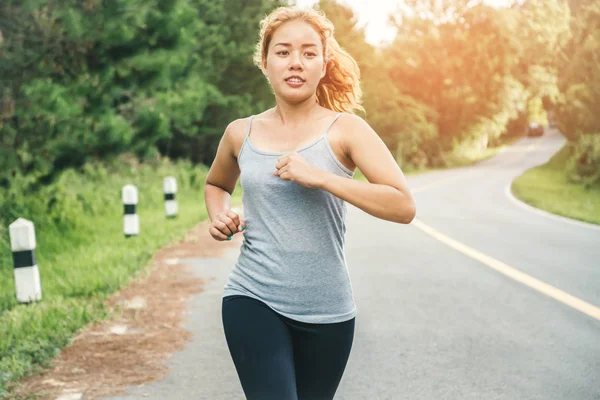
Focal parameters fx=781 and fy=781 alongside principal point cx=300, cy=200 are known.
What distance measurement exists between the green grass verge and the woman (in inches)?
93.1

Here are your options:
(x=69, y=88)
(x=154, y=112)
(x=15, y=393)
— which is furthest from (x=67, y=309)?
(x=154, y=112)

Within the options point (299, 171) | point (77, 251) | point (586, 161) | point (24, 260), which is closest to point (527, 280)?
point (24, 260)

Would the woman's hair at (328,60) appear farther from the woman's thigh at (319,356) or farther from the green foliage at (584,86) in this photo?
the green foliage at (584,86)

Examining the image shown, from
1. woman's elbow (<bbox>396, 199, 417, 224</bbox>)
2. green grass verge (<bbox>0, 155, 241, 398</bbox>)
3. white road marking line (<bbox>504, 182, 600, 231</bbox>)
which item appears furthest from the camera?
white road marking line (<bbox>504, 182, 600, 231</bbox>)

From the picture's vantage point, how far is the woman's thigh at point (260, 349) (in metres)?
2.53

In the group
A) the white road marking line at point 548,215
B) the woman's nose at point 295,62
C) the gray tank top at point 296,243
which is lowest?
the white road marking line at point 548,215

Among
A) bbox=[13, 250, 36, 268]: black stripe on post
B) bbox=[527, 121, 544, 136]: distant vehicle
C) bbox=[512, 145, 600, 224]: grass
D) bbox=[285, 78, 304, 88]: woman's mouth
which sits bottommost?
bbox=[527, 121, 544, 136]: distant vehicle

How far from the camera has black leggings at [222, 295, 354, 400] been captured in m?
2.55

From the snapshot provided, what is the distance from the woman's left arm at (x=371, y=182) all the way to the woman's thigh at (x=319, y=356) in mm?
446

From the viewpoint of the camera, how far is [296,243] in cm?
266

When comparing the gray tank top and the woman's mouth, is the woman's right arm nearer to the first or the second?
the gray tank top

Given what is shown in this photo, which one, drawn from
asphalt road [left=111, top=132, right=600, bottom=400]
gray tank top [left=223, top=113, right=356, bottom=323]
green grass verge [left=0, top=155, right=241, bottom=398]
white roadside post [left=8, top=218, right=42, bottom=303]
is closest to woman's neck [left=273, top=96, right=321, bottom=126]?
gray tank top [left=223, top=113, right=356, bottom=323]

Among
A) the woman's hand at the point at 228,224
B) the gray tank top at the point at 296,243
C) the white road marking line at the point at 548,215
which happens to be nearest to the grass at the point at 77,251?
the white road marking line at the point at 548,215

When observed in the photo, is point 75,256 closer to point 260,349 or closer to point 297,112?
point 297,112
